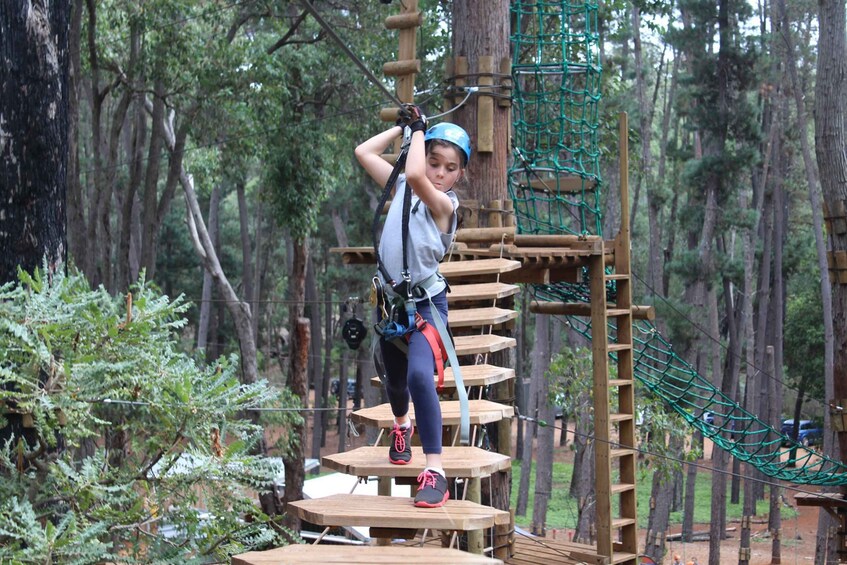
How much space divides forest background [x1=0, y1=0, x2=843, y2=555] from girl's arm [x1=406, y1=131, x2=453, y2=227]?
3.36 ft

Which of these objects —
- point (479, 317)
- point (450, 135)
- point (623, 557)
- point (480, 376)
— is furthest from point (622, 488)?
point (450, 135)

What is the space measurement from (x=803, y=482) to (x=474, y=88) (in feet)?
16.5

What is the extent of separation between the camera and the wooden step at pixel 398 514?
3.36 metres

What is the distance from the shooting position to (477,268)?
22.6ft

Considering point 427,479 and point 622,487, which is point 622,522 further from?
point 427,479

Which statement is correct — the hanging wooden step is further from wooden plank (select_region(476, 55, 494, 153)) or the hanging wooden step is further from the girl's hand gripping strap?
the girl's hand gripping strap

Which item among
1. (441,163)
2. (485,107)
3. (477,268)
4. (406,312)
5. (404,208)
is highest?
(485,107)

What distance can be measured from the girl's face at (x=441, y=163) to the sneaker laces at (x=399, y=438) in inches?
38.8

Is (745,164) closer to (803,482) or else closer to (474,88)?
A: (803,482)

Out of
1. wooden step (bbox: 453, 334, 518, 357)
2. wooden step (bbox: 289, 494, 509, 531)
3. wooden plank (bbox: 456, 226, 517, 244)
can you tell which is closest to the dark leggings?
wooden step (bbox: 289, 494, 509, 531)

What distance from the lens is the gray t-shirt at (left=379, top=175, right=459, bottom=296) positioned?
156 inches

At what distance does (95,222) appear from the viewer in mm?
15797

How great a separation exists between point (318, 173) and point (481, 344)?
11660 mm

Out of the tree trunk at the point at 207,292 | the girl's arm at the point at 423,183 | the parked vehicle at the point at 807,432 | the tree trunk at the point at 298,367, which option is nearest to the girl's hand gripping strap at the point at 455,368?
the girl's arm at the point at 423,183
